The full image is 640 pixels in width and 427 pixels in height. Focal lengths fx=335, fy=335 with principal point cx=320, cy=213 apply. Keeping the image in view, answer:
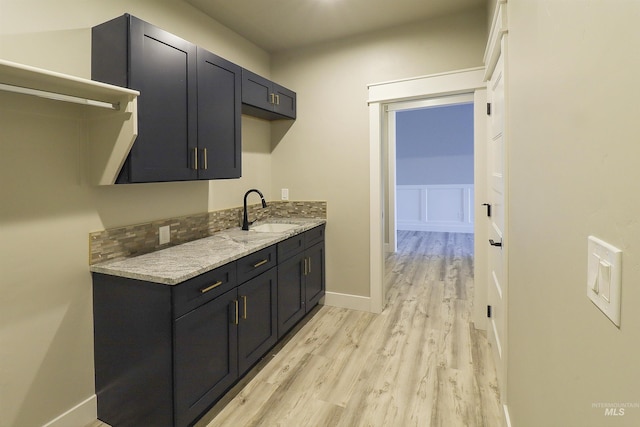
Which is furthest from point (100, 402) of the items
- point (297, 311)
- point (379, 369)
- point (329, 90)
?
point (329, 90)

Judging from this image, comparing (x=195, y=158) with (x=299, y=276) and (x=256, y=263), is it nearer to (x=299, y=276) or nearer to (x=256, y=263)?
(x=256, y=263)

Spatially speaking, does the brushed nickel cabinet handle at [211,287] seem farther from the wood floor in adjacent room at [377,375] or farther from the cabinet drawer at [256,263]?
the wood floor in adjacent room at [377,375]

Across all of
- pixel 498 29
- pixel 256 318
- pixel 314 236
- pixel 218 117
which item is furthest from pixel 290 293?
pixel 498 29

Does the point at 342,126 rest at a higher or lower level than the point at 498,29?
lower

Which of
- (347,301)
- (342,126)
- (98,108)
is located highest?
(342,126)

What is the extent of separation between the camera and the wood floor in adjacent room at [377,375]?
1864 millimetres

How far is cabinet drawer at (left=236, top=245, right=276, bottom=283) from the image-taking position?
6.81 ft

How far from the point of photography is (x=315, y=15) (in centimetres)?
281

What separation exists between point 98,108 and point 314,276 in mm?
2145

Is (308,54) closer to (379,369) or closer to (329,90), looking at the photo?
(329,90)

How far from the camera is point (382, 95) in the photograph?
3.10 m

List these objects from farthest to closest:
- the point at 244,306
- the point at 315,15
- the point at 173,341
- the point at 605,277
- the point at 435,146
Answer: the point at 435,146 < the point at 315,15 < the point at 244,306 < the point at 173,341 < the point at 605,277

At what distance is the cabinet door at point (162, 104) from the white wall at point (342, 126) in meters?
1.49

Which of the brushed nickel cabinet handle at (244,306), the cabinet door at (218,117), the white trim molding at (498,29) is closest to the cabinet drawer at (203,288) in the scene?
the brushed nickel cabinet handle at (244,306)
